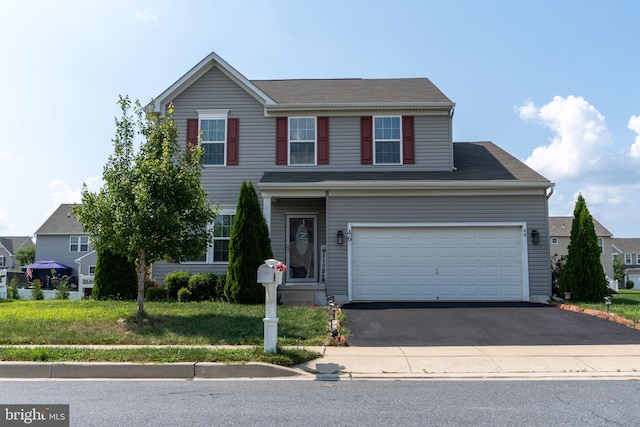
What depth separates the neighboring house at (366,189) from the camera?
14930mm

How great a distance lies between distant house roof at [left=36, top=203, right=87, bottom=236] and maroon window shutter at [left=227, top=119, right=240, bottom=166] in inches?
979

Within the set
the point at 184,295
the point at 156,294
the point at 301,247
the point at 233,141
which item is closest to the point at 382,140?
the point at 301,247

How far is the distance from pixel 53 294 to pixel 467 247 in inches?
724

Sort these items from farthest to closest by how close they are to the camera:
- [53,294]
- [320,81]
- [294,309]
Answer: [53,294]
[320,81]
[294,309]

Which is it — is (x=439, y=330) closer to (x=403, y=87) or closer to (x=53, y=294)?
(x=403, y=87)

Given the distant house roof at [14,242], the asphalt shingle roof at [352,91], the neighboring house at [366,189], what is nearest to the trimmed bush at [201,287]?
the neighboring house at [366,189]

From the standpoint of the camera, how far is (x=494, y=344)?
9.53m

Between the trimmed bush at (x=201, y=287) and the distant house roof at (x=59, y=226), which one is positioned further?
the distant house roof at (x=59, y=226)

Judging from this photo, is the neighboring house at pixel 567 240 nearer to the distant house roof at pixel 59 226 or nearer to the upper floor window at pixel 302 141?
the upper floor window at pixel 302 141

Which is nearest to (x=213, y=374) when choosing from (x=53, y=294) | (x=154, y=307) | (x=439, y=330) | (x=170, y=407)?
(x=170, y=407)

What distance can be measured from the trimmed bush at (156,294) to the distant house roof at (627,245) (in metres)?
62.0

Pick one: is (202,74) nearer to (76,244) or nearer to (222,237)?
(222,237)

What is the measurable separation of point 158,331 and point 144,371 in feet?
8.39

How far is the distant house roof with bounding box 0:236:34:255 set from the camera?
54.9 meters
